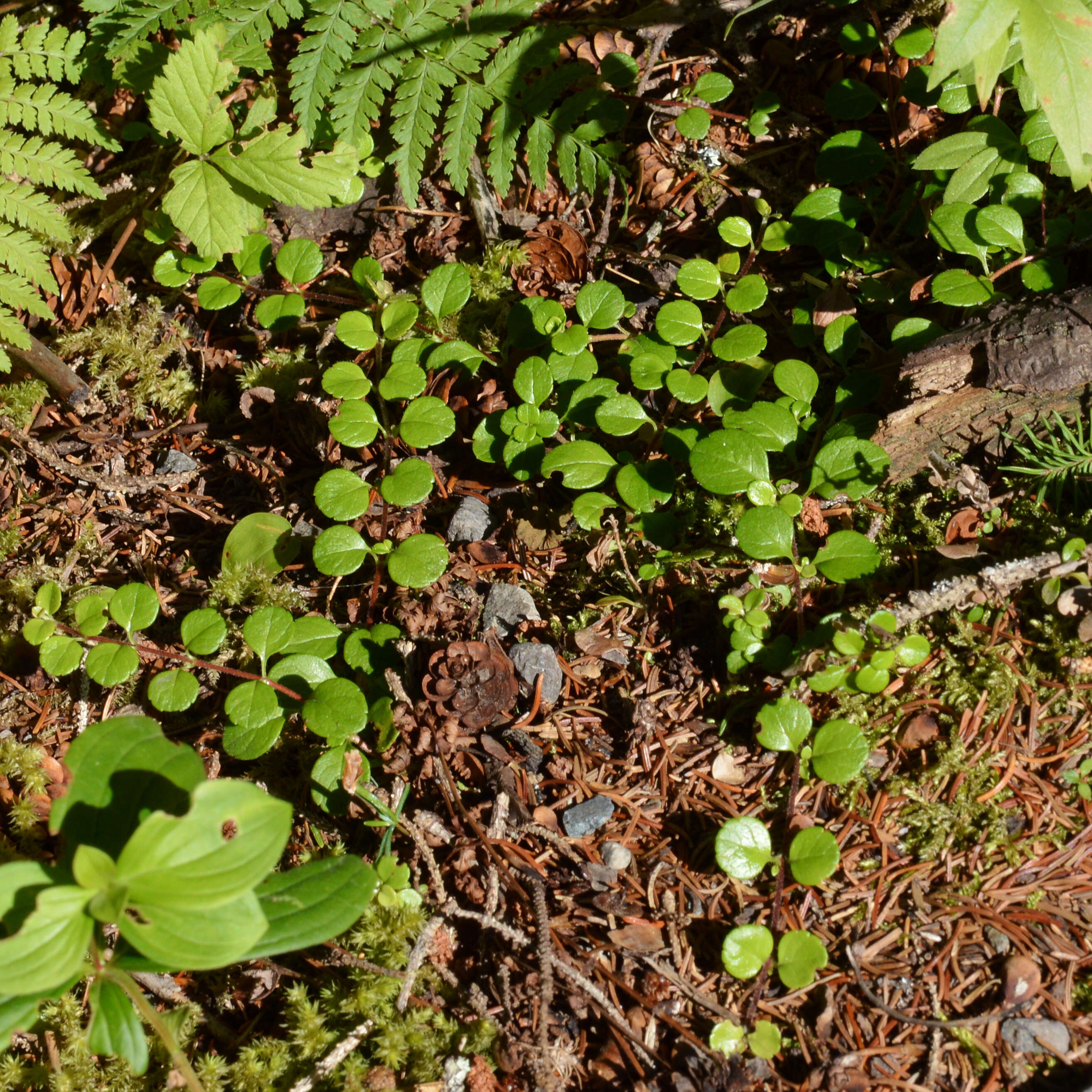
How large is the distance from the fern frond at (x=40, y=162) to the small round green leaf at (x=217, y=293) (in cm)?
46

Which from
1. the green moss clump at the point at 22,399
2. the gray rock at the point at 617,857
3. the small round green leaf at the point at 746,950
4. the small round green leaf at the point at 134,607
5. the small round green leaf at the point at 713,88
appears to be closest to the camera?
the small round green leaf at the point at 746,950

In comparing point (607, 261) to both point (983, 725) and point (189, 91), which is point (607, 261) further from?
point (983, 725)

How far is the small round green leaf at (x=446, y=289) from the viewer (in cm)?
295

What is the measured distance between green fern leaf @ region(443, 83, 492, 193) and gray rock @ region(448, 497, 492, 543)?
3.76 ft

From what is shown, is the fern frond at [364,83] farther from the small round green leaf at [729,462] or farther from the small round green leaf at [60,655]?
the small round green leaf at [60,655]

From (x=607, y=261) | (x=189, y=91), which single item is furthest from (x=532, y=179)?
(x=189, y=91)

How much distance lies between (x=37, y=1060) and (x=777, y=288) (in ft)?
11.0

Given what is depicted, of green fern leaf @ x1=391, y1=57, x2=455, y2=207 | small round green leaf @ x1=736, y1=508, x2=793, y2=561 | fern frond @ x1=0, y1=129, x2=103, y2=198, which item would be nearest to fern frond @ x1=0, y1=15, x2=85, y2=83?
fern frond @ x1=0, y1=129, x2=103, y2=198

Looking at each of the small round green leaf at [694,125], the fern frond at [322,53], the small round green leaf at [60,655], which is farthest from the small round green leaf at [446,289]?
the small round green leaf at [60,655]

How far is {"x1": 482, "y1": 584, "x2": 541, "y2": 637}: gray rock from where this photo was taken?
2695mm

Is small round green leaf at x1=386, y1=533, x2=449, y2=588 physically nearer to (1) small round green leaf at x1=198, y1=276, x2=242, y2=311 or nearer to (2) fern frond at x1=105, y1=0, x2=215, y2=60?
(1) small round green leaf at x1=198, y1=276, x2=242, y2=311

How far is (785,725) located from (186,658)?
180 centimetres

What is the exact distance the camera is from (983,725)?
2.33 m

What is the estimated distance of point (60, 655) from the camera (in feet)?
8.48
